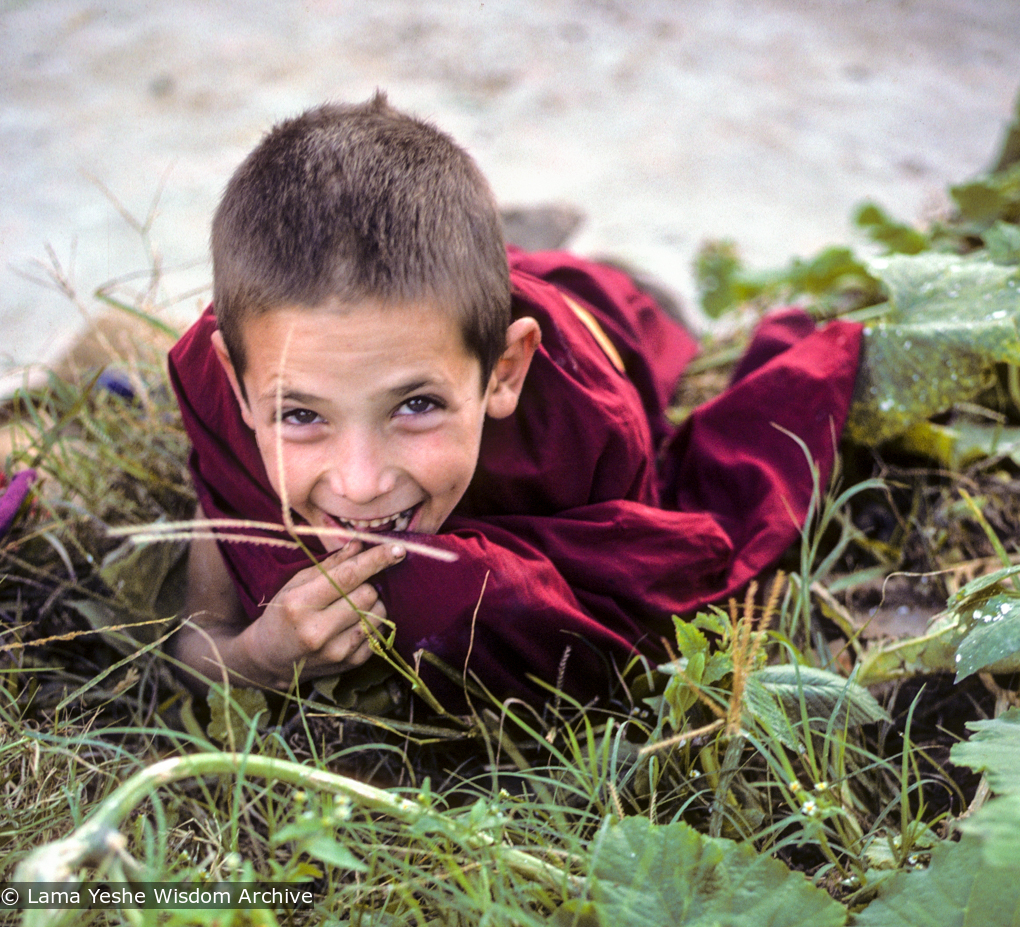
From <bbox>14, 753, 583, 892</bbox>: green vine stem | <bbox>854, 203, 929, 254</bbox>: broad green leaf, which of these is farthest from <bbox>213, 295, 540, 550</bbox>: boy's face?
<bbox>854, 203, 929, 254</bbox>: broad green leaf

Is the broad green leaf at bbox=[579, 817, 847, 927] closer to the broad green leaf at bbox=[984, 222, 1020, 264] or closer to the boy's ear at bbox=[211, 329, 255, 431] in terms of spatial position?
the boy's ear at bbox=[211, 329, 255, 431]

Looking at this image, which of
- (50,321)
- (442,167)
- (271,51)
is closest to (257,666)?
(442,167)

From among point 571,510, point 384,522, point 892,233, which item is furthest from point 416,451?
point 892,233

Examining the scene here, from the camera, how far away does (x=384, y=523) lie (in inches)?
60.9

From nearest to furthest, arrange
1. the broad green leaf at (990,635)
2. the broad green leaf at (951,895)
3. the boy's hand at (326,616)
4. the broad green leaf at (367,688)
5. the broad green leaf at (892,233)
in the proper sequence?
the broad green leaf at (951,895) → the broad green leaf at (990,635) → the boy's hand at (326,616) → the broad green leaf at (367,688) → the broad green leaf at (892,233)

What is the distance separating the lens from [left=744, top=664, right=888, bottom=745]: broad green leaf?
4.48 ft

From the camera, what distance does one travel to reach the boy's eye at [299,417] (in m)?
1.43

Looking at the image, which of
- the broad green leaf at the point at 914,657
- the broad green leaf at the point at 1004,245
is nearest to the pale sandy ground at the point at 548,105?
the broad green leaf at the point at 1004,245

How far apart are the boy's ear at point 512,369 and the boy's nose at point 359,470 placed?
30 centimetres

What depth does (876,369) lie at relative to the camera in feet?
6.91

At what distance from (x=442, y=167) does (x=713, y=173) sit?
3.23m

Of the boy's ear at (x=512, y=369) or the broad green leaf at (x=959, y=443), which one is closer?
the boy's ear at (x=512, y=369)

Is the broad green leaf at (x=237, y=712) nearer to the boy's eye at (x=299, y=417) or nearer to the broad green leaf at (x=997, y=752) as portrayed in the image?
the boy's eye at (x=299, y=417)

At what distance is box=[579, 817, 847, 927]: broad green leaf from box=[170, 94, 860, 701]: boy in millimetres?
392
